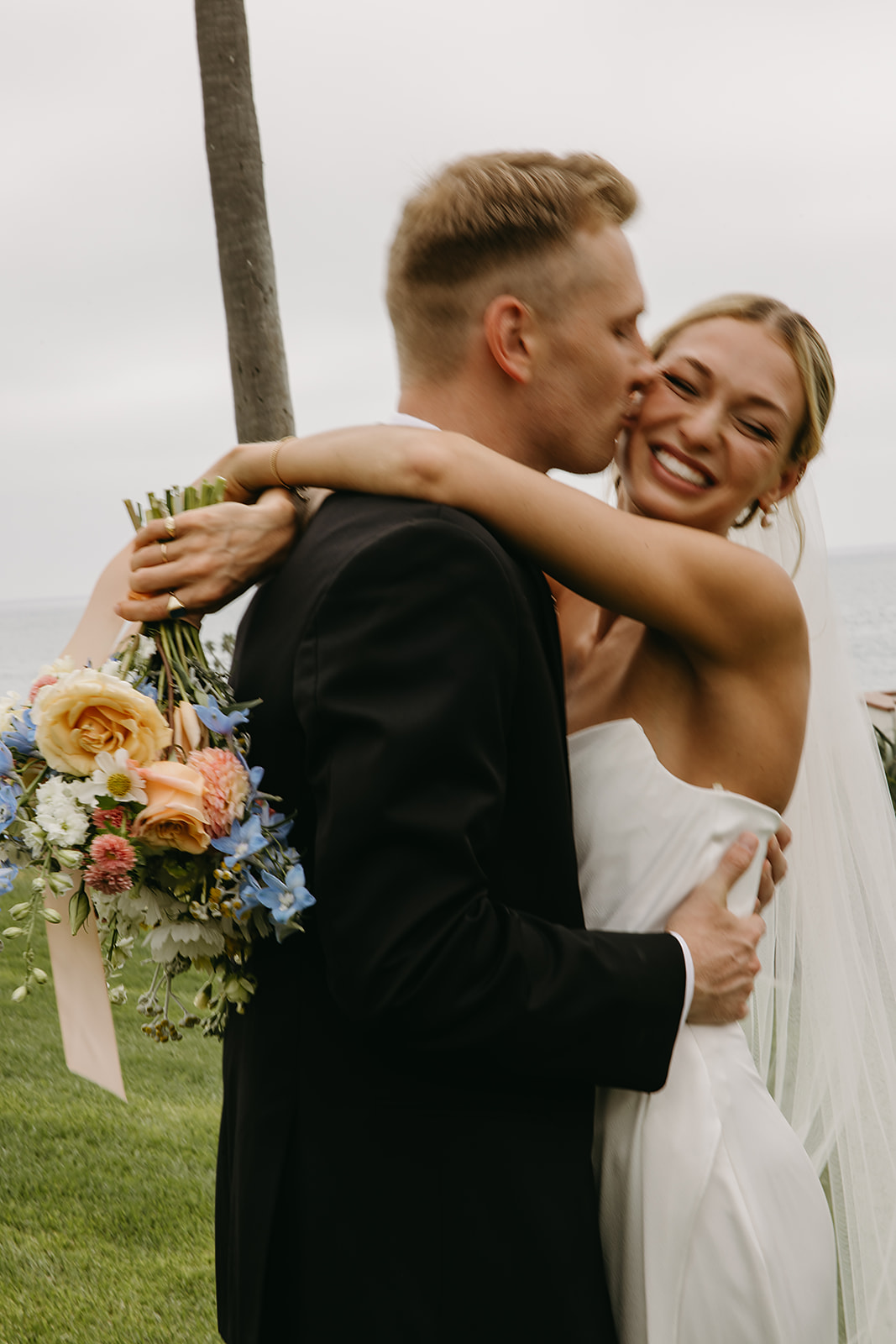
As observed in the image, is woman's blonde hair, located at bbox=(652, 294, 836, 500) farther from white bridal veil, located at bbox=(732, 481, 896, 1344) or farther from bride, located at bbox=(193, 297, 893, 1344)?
white bridal veil, located at bbox=(732, 481, 896, 1344)

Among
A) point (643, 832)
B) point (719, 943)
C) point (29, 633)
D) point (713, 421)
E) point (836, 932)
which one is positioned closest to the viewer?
point (719, 943)

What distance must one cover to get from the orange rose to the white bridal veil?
1900mm

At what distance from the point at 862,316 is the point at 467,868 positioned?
5538 millimetres

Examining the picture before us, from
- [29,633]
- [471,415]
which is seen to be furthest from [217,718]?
[29,633]

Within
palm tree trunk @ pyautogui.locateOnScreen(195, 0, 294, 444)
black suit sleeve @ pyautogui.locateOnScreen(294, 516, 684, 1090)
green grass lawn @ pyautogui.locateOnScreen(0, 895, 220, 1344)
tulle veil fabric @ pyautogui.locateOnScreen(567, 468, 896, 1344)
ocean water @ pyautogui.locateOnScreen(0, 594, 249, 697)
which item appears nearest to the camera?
black suit sleeve @ pyautogui.locateOnScreen(294, 516, 684, 1090)

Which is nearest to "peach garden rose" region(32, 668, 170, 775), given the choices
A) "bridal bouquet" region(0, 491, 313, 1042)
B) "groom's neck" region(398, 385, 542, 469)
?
"bridal bouquet" region(0, 491, 313, 1042)

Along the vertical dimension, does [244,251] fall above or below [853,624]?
above

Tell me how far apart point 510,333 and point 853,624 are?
69.8 meters

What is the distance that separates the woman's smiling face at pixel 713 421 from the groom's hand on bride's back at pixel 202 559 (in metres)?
0.95

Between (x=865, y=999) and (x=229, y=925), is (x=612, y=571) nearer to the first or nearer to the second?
(x=229, y=925)

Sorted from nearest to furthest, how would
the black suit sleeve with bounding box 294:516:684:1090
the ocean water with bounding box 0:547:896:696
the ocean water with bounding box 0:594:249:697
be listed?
1. the black suit sleeve with bounding box 294:516:684:1090
2. the ocean water with bounding box 0:594:249:697
3. the ocean water with bounding box 0:547:896:696

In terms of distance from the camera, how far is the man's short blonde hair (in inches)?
84.7

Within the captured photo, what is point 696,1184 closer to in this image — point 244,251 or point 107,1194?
point 107,1194

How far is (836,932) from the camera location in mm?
3305
